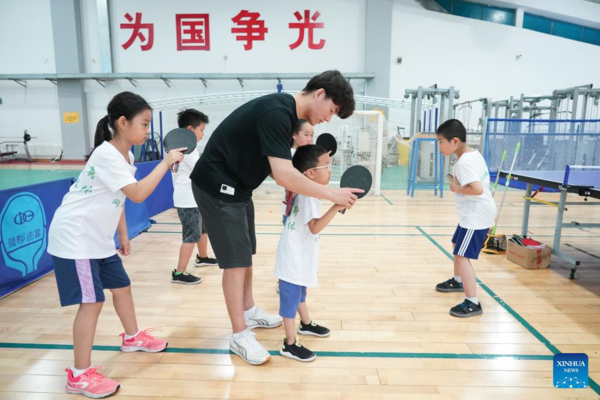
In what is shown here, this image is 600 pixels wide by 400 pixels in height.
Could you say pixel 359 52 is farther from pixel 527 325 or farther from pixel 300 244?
pixel 300 244

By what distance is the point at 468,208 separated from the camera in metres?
2.76

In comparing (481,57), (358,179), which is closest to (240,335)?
(358,179)

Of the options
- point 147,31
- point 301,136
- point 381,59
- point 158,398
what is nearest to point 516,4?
point 381,59

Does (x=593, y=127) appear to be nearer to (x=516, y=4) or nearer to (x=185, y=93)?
(x=516, y=4)

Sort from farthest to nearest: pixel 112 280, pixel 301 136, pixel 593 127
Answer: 1. pixel 593 127
2. pixel 301 136
3. pixel 112 280

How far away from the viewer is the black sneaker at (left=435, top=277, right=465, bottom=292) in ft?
10.5

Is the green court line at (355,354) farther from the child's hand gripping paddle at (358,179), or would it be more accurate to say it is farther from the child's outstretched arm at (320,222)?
the child's hand gripping paddle at (358,179)

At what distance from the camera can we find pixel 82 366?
1829 millimetres

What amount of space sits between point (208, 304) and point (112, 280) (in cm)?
108

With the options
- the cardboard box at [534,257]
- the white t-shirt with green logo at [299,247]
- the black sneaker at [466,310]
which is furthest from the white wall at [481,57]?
the white t-shirt with green logo at [299,247]

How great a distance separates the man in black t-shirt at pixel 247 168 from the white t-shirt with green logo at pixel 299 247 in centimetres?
21

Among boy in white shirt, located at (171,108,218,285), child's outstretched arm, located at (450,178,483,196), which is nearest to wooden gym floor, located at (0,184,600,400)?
boy in white shirt, located at (171,108,218,285)

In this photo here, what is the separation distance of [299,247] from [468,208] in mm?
1502

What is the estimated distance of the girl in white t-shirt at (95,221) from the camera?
174cm
